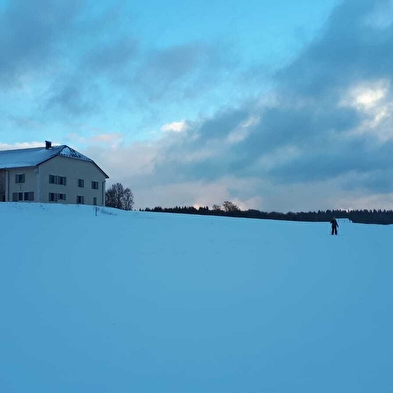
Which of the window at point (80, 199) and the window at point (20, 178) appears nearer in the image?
the window at point (20, 178)

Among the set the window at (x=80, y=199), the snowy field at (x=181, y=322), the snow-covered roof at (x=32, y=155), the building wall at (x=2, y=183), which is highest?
the snow-covered roof at (x=32, y=155)

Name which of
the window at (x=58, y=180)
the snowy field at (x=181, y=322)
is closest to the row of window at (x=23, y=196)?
A: the window at (x=58, y=180)

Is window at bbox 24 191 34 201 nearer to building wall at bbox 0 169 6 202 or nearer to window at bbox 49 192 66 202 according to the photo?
window at bbox 49 192 66 202

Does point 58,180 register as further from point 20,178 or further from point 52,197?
point 20,178

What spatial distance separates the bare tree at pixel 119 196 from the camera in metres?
110

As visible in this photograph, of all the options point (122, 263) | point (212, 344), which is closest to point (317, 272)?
point (122, 263)

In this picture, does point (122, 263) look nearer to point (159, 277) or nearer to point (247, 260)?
point (159, 277)

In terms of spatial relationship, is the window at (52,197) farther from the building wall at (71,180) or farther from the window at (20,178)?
the window at (20,178)

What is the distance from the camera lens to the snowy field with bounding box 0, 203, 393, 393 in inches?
323

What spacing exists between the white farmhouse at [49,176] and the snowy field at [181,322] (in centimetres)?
2962

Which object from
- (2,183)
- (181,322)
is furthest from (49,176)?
(181,322)

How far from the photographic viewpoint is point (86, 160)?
175 feet

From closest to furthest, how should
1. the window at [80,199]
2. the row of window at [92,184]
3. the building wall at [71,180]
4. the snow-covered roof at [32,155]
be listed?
the building wall at [71,180] < the snow-covered roof at [32,155] < the window at [80,199] < the row of window at [92,184]

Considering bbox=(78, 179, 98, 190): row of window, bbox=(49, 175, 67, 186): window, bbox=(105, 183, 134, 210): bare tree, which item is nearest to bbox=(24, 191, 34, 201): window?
bbox=(49, 175, 67, 186): window
